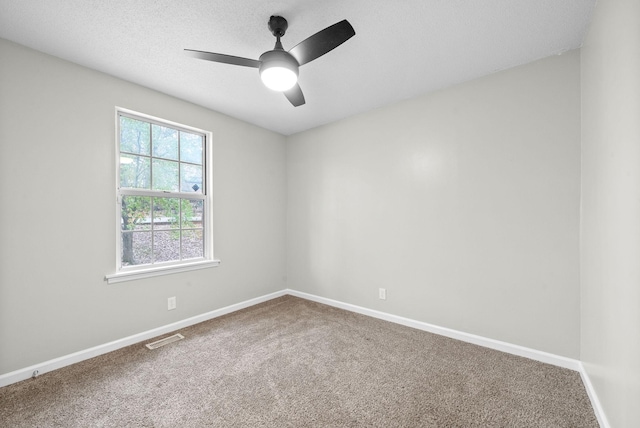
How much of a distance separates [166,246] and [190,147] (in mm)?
1143

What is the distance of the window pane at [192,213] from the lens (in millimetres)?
3137

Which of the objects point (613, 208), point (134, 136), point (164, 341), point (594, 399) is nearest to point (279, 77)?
point (134, 136)

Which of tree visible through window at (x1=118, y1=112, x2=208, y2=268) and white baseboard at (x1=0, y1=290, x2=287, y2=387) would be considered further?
tree visible through window at (x1=118, y1=112, x2=208, y2=268)

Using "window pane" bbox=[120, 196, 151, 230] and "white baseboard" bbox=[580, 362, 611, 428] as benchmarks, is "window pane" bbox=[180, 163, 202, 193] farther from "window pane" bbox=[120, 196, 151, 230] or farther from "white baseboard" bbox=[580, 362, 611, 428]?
"white baseboard" bbox=[580, 362, 611, 428]

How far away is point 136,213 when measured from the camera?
274 cm

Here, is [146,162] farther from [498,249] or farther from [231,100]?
[498,249]

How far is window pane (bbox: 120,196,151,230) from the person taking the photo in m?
2.67

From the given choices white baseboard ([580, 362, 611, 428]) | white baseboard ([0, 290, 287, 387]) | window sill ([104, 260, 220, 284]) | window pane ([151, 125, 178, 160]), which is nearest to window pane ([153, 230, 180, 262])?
window sill ([104, 260, 220, 284])

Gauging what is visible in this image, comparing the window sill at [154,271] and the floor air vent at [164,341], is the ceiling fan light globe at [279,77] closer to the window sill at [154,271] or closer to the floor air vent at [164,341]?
the window sill at [154,271]

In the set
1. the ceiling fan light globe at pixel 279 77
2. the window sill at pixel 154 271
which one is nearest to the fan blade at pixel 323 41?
the ceiling fan light globe at pixel 279 77

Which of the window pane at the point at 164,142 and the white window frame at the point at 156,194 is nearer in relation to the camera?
the white window frame at the point at 156,194

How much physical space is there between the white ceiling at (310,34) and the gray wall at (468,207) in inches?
13.6

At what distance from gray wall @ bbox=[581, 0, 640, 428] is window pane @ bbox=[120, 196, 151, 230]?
11.4 ft

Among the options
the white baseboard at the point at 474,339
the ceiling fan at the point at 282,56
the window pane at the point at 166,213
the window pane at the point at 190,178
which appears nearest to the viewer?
the ceiling fan at the point at 282,56
